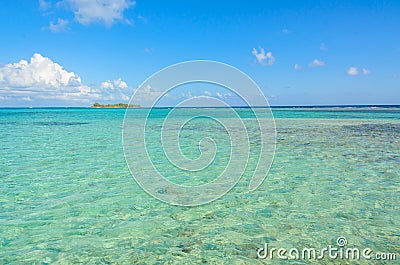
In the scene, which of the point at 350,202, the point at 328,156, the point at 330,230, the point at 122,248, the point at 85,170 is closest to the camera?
the point at 122,248

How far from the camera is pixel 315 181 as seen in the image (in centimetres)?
880

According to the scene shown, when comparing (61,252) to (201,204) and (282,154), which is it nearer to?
(201,204)

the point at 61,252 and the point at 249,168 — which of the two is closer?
the point at 61,252

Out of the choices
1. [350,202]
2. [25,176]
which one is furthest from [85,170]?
[350,202]

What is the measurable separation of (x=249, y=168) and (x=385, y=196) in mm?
4491

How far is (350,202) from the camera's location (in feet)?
22.8

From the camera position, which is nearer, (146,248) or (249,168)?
(146,248)

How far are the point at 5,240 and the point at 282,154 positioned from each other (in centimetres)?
1107

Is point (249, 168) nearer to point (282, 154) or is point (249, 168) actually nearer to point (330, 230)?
point (282, 154)

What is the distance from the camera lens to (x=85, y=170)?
10375 mm

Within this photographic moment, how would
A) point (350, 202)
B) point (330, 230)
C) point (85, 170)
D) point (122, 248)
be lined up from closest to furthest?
point (122, 248), point (330, 230), point (350, 202), point (85, 170)

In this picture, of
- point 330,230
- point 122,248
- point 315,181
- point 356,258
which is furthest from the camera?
point 315,181

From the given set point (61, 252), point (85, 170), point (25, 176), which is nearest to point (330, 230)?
point (61, 252)

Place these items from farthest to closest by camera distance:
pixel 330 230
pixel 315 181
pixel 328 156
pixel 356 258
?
pixel 328 156 → pixel 315 181 → pixel 330 230 → pixel 356 258
